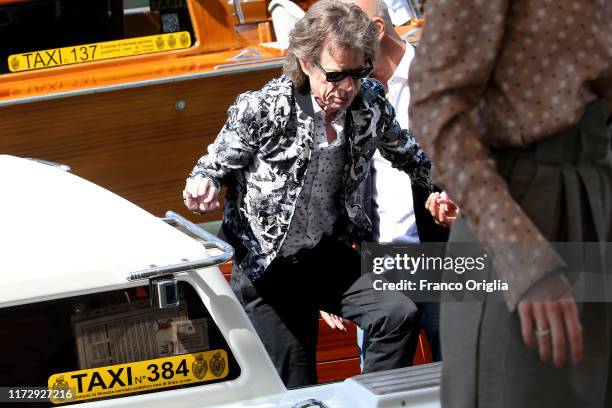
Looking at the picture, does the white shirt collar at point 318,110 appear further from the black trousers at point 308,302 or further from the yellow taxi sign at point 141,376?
the yellow taxi sign at point 141,376

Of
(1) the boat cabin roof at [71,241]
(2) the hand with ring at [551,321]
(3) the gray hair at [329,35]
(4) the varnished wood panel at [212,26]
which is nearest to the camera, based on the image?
(2) the hand with ring at [551,321]

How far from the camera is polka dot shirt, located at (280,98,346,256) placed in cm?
321

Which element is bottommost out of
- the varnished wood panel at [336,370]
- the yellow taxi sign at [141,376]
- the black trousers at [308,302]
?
the varnished wood panel at [336,370]

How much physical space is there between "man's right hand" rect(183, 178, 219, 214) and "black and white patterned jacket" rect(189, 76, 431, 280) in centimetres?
6

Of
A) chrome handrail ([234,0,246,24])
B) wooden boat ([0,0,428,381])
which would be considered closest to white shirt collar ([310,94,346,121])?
wooden boat ([0,0,428,381])

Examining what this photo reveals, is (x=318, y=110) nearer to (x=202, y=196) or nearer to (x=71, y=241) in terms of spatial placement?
(x=202, y=196)

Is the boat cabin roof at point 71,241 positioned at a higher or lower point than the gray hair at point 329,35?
lower

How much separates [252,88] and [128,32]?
686 millimetres

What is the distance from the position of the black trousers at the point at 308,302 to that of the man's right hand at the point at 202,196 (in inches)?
10.0

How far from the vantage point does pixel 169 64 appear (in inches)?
194

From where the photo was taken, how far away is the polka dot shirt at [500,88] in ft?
5.04

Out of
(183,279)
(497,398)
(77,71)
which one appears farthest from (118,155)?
(497,398)

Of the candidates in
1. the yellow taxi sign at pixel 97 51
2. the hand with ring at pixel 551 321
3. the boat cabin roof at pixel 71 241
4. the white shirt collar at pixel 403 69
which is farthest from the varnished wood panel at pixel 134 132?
the hand with ring at pixel 551 321

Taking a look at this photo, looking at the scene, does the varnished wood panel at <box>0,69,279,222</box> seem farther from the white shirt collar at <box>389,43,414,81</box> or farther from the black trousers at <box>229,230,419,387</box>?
the black trousers at <box>229,230,419,387</box>
